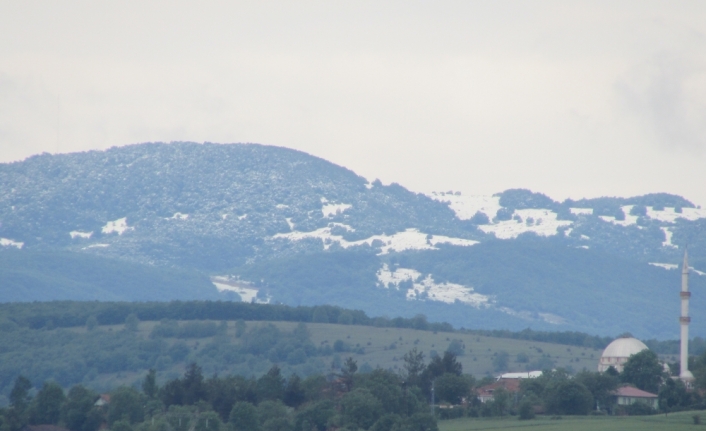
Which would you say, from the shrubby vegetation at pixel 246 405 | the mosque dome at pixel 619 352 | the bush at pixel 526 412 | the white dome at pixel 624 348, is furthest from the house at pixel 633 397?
the white dome at pixel 624 348

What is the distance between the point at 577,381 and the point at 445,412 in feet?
47.4

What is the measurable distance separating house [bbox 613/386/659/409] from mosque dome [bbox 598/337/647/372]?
30.8 metres

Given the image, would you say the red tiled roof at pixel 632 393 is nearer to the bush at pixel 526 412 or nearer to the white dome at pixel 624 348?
the bush at pixel 526 412

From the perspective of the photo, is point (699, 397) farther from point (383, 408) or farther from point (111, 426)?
point (111, 426)

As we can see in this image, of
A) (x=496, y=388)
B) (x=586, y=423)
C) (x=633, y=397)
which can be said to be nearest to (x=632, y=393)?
(x=633, y=397)

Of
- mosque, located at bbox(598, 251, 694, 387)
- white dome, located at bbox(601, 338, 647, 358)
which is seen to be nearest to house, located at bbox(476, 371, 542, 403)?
mosque, located at bbox(598, 251, 694, 387)

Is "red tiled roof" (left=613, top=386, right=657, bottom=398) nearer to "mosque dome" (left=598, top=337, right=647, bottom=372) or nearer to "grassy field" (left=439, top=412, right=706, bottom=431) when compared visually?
"grassy field" (left=439, top=412, right=706, bottom=431)

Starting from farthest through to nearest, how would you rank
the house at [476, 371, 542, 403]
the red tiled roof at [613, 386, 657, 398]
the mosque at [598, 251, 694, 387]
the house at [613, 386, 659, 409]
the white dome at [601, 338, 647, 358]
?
1. the white dome at [601, 338, 647, 358]
2. the mosque at [598, 251, 694, 387]
3. the house at [476, 371, 542, 403]
4. the red tiled roof at [613, 386, 657, 398]
5. the house at [613, 386, 659, 409]

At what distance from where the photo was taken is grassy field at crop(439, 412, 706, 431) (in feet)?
368

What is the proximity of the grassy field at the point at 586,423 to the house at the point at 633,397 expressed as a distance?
1350cm

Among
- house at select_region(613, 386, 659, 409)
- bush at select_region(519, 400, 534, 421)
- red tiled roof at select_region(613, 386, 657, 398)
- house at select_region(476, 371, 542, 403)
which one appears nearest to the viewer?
bush at select_region(519, 400, 534, 421)

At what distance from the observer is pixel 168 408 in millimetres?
134750

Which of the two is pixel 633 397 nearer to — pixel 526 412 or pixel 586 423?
pixel 526 412

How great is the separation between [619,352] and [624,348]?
0.81m
